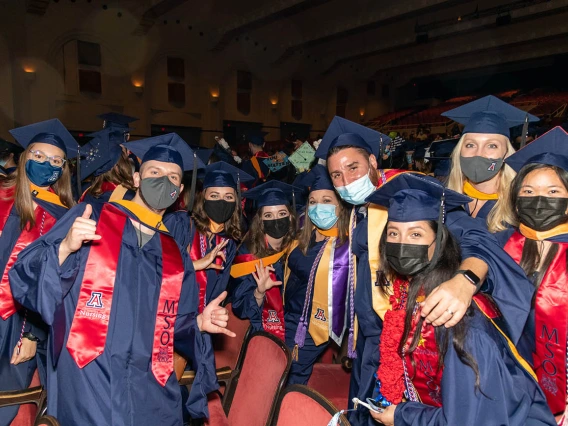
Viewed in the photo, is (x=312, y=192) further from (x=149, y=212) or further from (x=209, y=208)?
(x=149, y=212)

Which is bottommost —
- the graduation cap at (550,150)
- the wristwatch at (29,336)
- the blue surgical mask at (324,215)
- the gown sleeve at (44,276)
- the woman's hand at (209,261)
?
the wristwatch at (29,336)

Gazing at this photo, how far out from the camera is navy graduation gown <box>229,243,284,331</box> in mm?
3201

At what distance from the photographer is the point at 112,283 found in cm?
200

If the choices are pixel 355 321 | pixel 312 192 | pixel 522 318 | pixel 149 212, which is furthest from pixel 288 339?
pixel 522 318

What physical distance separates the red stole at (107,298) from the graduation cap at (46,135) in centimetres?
110

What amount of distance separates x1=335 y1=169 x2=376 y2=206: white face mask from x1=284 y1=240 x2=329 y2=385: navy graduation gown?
0.68m

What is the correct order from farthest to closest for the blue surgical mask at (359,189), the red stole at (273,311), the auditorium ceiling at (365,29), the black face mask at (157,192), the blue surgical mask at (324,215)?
the auditorium ceiling at (365,29) → the red stole at (273,311) → the blue surgical mask at (324,215) → the blue surgical mask at (359,189) → the black face mask at (157,192)

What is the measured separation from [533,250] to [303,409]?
136 cm

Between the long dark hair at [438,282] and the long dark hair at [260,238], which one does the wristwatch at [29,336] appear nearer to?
the long dark hair at [260,238]

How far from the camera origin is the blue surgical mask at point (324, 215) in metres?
Result: 3.09

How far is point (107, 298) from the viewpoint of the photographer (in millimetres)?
1977

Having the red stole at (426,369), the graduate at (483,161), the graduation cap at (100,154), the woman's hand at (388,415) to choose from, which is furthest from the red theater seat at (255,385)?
the graduation cap at (100,154)

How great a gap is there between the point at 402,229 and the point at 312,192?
1419mm

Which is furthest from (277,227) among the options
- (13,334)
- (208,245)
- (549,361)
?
(549,361)
